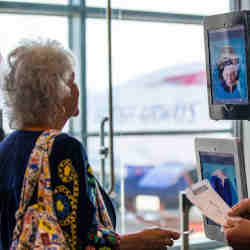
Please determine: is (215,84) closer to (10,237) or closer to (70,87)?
(70,87)

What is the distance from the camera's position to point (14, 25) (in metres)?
3.65

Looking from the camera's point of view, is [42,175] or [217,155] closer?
[42,175]

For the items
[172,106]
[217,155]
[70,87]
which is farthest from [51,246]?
[172,106]

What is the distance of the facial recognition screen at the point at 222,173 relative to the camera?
1.87 metres

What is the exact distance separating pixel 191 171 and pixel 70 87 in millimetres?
6407

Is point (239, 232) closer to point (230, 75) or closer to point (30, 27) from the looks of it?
point (230, 75)

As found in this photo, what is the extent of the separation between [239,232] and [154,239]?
0.25 meters

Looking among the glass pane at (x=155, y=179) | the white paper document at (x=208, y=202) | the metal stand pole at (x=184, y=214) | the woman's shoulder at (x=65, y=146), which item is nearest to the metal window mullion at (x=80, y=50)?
the metal stand pole at (x=184, y=214)

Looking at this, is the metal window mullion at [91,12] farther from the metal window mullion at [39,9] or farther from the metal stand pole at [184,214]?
the metal stand pole at [184,214]

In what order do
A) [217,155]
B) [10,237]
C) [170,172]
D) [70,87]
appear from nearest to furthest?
1. [10,237]
2. [70,87]
3. [217,155]
4. [170,172]

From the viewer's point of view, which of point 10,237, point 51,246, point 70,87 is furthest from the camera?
point 70,87

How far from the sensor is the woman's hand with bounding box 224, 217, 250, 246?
1.47 metres

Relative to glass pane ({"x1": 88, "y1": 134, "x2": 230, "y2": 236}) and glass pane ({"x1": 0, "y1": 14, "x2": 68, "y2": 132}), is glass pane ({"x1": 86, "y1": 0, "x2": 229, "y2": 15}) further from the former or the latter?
glass pane ({"x1": 88, "y1": 134, "x2": 230, "y2": 236})

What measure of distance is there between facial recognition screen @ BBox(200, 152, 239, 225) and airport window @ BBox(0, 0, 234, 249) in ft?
2.61
